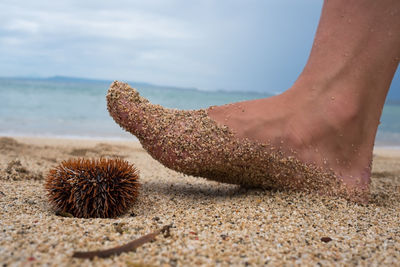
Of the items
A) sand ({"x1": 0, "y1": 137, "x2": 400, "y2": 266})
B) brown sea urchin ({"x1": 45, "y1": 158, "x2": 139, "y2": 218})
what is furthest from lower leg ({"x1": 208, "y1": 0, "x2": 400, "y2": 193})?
brown sea urchin ({"x1": 45, "y1": 158, "x2": 139, "y2": 218})

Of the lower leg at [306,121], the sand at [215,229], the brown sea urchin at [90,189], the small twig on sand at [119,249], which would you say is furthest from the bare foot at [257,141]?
the small twig on sand at [119,249]

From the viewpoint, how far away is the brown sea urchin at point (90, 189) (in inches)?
69.8

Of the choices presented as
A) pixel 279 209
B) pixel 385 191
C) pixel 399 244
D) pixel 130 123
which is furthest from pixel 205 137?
pixel 385 191

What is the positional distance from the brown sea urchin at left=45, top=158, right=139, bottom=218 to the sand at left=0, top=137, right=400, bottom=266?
105mm

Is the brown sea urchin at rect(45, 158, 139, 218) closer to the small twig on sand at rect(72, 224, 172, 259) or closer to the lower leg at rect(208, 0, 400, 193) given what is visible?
the small twig on sand at rect(72, 224, 172, 259)

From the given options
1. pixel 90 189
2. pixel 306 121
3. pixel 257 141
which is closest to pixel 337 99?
pixel 306 121

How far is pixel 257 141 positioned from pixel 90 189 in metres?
0.99

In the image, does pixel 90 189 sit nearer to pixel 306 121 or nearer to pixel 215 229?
pixel 215 229

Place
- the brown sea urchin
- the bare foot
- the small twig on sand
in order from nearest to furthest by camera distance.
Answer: the small twig on sand < the brown sea urchin < the bare foot

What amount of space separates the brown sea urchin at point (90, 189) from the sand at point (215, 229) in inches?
4.2

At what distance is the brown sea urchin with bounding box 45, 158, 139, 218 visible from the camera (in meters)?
1.77

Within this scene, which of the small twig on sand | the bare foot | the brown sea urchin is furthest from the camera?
the bare foot

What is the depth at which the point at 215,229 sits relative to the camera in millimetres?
1484

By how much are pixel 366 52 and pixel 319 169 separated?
0.77 meters
